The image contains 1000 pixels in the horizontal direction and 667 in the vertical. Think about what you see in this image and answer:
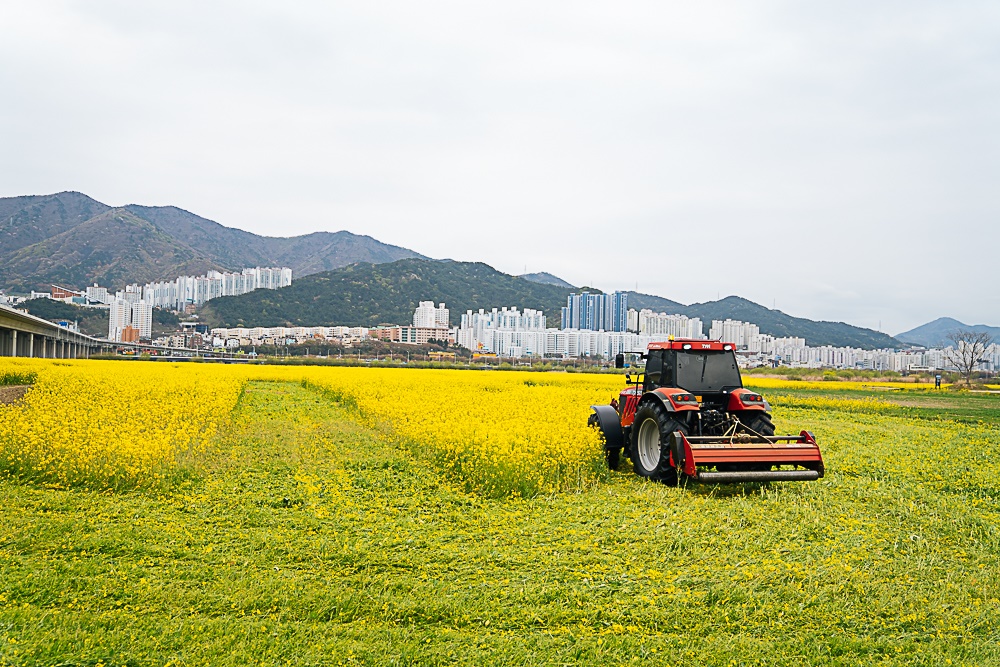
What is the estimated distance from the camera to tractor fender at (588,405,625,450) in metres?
10.8

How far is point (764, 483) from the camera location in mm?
9547

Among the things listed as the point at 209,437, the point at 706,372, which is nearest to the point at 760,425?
the point at 706,372

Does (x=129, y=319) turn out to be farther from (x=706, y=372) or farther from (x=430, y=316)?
(x=706, y=372)

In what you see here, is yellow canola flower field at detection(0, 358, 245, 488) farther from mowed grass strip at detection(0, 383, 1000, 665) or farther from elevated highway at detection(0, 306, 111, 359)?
elevated highway at detection(0, 306, 111, 359)

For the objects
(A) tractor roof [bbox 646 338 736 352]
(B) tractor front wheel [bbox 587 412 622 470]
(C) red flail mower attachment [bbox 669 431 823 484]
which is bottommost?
(B) tractor front wheel [bbox 587 412 622 470]

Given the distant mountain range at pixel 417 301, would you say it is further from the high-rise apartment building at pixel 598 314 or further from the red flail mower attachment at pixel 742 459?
the red flail mower attachment at pixel 742 459

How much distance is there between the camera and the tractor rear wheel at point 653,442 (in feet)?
30.3

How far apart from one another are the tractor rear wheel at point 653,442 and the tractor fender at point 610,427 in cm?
27

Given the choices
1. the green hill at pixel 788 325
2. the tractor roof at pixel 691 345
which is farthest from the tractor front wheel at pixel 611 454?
the green hill at pixel 788 325

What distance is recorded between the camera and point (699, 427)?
9.70 m

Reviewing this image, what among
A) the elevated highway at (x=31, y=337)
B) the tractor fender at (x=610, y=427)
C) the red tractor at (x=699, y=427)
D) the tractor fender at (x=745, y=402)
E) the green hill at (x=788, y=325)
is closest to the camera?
the red tractor at (x=699, y=427)

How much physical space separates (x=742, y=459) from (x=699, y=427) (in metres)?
0.95

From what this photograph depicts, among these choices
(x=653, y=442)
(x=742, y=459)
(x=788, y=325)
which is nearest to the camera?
(x=742, y=459)

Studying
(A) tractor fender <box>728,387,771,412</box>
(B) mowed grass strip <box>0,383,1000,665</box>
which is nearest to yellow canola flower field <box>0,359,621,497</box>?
(B) mowed grass strip <box>0,383,1000,665</box>
